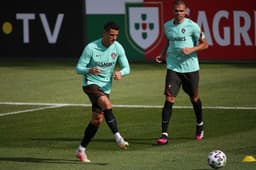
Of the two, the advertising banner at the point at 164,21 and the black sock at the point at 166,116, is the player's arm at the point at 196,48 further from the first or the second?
the advertising banner at the point at 164,21

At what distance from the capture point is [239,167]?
14.5 meters

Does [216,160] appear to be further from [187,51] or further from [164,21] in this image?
[164,21]

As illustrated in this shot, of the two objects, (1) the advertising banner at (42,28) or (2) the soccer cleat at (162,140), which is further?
(1) the advertising banner at (42,28)

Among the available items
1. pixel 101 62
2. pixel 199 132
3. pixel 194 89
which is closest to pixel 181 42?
pixel 194 89

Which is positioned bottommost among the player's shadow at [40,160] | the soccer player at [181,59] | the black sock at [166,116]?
the player's shadow at [40,160]

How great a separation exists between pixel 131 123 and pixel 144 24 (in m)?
10.1

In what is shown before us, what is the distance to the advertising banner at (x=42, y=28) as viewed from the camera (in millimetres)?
30578

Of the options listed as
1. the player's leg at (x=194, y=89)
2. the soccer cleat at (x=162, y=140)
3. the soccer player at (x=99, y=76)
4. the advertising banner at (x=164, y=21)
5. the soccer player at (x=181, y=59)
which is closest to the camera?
the soccer player at (x=99, y=76)

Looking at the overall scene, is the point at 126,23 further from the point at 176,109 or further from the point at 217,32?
the point at 176,109

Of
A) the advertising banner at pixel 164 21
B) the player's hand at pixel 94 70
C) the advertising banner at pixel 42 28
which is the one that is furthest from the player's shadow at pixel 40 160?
the advertising banner at pixel 42 28

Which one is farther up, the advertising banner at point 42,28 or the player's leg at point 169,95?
the player's leg at point 169,95

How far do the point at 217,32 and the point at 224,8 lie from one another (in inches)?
28.1

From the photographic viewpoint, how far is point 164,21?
29.2 metres

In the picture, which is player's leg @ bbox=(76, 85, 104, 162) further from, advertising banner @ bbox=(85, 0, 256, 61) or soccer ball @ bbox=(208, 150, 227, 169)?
advertising banner @ bbox=(85, 0, 256, 61)
